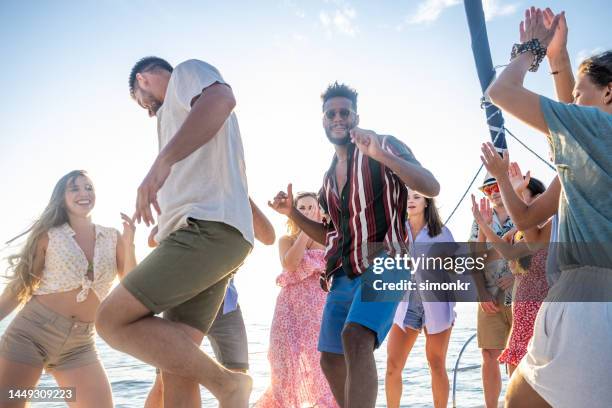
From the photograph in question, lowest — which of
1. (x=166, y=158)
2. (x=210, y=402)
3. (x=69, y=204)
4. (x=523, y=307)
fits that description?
(x=210, y=402)

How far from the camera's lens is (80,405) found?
399 centimetres

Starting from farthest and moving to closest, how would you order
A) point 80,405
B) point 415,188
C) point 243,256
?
point 80,405 < point 415,188 < point 243,256

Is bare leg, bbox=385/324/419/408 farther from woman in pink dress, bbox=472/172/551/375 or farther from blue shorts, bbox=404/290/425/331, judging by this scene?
woman in pink dress, bbox=472/172/551/375

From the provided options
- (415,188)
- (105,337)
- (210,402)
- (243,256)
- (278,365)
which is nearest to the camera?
(105,337)

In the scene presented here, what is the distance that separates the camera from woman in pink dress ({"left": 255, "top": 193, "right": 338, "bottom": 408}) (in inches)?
221

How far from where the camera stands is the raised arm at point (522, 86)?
2020 millimetres

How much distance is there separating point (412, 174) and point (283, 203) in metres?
1.09

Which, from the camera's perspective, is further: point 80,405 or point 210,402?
point 210,402

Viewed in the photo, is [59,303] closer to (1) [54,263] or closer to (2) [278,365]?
(1) [54,263]

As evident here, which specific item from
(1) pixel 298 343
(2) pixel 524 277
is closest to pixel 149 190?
(2) pixel 524 277

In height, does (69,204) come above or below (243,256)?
above

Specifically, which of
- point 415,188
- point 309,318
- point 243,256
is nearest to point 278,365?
point 309,318

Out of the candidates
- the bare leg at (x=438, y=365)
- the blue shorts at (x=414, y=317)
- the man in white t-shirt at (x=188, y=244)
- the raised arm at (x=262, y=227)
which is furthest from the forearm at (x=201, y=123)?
the bare leg at (x=438, y=365)

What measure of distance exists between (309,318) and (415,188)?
2.95 meters
